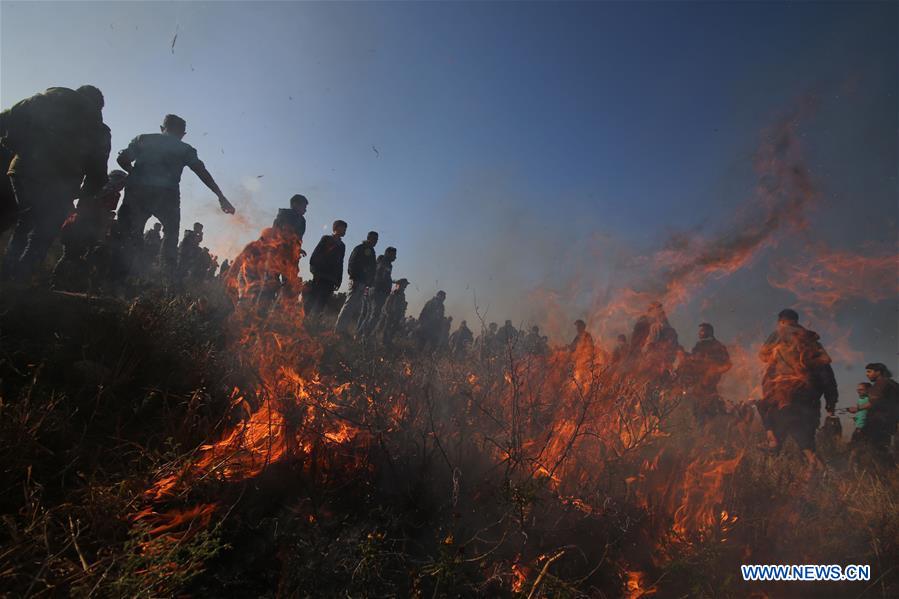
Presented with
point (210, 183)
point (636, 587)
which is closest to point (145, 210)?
point (210, 183)

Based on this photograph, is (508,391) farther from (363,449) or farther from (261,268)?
(261,268)

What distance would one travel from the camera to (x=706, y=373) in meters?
8.11

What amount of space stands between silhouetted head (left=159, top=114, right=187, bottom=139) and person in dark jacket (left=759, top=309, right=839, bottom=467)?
982 cm

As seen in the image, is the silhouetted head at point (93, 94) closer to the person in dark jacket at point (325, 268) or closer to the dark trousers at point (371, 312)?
the person in dark jacket at point (325, 268)

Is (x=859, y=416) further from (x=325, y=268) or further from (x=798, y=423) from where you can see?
(x=325, y=268)

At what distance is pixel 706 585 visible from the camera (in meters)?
2.92

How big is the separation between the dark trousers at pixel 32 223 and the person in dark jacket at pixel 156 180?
4.15 feet

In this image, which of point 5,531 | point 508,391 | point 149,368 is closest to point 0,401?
point 5,531

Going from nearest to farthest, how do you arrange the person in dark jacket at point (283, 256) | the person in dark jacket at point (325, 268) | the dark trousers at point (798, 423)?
the dark trousers at point (798, 423)
the person in dark jacket at point (283, 256)
the person in dark jacket at point (325, 268)

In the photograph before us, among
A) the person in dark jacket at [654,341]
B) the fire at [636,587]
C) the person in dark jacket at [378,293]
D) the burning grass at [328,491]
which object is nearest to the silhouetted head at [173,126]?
the burning grass at [328,491]

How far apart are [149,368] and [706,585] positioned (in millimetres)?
4713

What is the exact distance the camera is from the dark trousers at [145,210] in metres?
5.38

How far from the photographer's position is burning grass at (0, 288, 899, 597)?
2.12 meters

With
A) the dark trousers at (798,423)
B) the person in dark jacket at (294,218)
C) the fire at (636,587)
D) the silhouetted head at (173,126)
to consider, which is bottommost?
the fire at (636,587)
